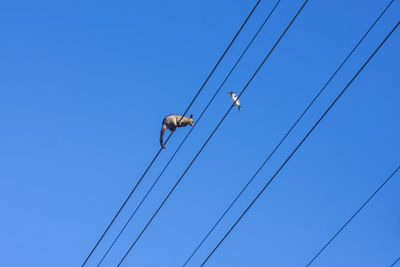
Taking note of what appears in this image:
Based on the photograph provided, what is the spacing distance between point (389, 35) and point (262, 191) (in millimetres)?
3213

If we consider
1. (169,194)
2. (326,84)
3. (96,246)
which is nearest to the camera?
(326,84)

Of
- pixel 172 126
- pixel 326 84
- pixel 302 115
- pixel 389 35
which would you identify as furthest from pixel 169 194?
pixel 172 126

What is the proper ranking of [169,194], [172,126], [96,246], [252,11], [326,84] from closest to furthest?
[252,11] → [326,84] → [169,194] → [96,246] → [172,126]

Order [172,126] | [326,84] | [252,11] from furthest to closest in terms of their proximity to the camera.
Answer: [172,126] → [326,84] → [252,11]

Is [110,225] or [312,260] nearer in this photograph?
[110,225]

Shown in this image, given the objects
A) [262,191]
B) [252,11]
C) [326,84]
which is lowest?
[262,191]

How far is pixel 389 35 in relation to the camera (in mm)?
8359

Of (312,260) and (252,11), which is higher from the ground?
(252,11)

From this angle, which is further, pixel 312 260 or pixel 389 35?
pixel 312 260

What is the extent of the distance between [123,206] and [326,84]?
170 inches

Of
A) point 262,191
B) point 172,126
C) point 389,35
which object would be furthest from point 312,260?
point 172,126

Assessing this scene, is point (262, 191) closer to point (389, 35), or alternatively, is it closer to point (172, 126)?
point (389, 35)

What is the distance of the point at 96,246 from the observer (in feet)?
35.0

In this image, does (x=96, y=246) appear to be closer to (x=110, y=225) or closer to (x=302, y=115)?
(x=110, y=225)
